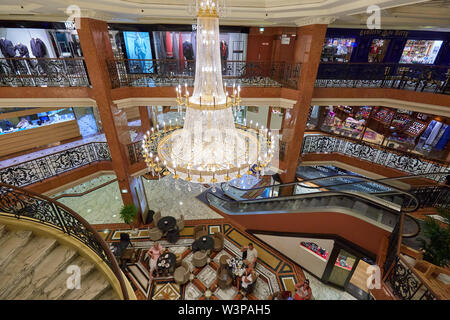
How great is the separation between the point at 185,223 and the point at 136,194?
2496mm

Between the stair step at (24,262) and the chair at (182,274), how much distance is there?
4.08 metres

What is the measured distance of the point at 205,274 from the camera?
24.7 ft

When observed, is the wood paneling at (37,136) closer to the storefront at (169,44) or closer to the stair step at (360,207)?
the storefront at (169,44)

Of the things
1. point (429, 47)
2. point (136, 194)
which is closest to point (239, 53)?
point (136, 194)

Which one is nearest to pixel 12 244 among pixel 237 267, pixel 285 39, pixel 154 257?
pixel 154 257

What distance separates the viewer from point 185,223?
9.70 metres

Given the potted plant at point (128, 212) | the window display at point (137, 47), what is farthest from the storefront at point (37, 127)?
the potted plant at point (128, 212)

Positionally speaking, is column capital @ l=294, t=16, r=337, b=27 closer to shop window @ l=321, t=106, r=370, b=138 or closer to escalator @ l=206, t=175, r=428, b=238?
escalator @ l=206, t=175, r=428, b=238

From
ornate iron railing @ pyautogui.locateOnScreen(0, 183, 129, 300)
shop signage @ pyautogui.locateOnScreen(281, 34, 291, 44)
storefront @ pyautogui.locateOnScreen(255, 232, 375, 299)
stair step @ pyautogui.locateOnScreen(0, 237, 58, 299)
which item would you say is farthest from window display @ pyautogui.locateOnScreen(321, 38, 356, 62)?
stair step @ pyautogui.locateOnScreen(0, 237, 58, 299)

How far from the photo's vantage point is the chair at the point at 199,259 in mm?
7578

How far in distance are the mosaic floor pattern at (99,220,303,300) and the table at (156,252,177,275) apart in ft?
1.14

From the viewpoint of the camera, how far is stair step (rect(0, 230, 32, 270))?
11.6 ft
